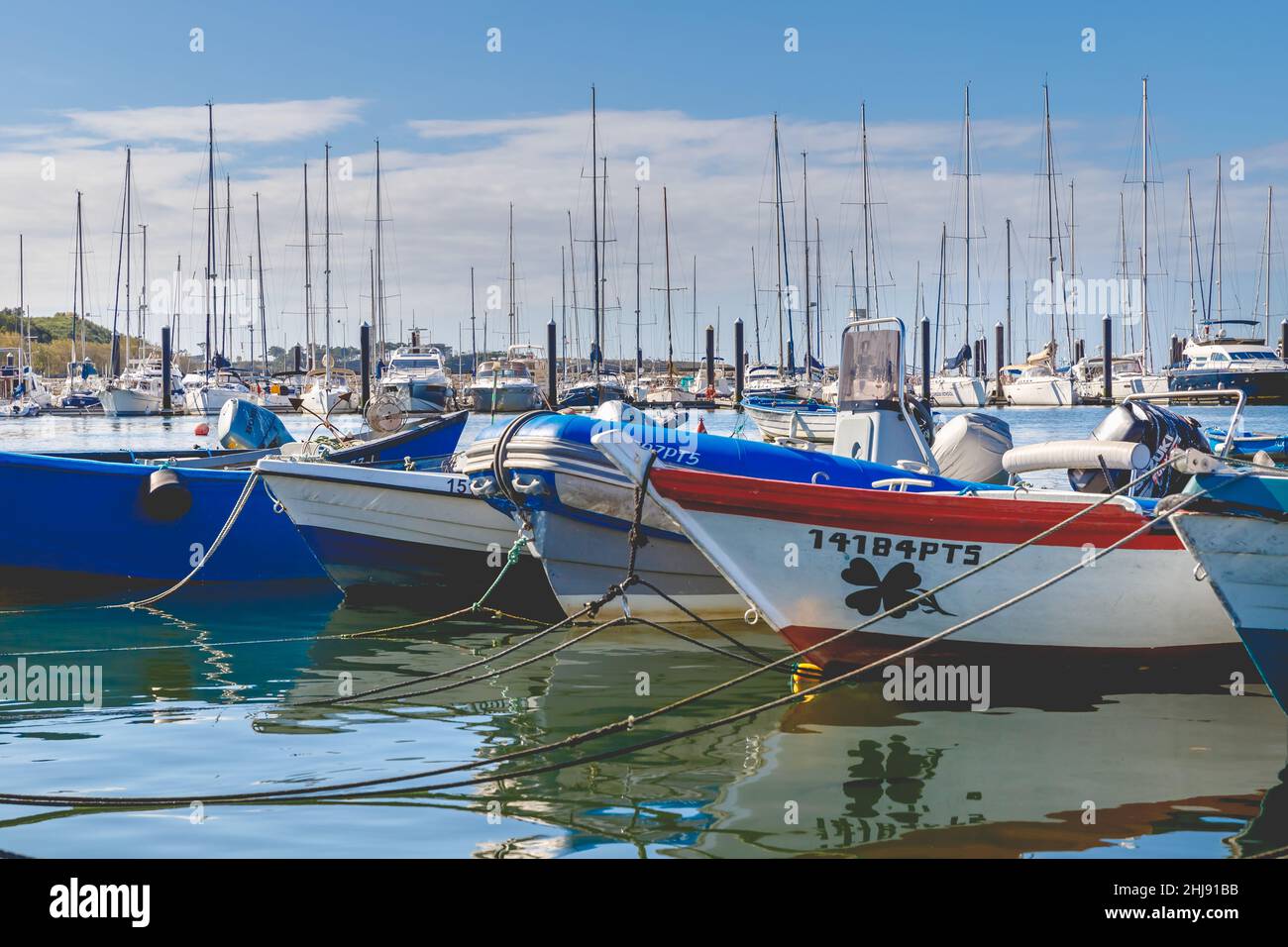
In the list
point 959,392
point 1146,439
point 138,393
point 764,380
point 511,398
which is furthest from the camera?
point 764,380

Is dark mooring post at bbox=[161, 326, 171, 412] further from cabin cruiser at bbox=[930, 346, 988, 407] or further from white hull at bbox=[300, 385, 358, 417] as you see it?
cabin cruiser at bbox=[930, 346, 988, 407]

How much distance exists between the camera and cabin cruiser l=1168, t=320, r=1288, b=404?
2315 inches

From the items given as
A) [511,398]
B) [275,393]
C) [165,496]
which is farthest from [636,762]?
[275,393]

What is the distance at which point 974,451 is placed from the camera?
43.3 ft

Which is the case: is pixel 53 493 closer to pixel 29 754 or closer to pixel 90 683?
pixel 90 683

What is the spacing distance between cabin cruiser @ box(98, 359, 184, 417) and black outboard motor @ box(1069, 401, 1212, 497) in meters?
56.1

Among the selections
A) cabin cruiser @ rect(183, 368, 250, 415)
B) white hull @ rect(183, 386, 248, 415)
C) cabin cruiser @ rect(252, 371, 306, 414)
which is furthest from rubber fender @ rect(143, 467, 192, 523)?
white hull @ rect(183, 386, 248, 415)

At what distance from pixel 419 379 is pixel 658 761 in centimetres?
5081

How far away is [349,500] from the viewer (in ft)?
43.5

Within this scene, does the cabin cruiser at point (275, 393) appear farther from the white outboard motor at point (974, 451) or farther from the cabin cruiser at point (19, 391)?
the white outboard motor at point (974, 451)

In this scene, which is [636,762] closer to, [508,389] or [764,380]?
[508,389]

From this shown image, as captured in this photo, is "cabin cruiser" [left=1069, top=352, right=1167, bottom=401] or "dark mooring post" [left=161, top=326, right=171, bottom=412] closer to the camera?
"dark mooring post" [left=161, top=326, right=171, bottom=412]

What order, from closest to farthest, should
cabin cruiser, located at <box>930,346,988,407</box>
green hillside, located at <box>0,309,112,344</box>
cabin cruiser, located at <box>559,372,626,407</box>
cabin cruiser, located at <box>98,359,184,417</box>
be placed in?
cabin cruiser, located at <box>559,372,626,407</box> → cabin cruiser, located at <box>98,359,184,417</box> → cabin cruiser, located at <box>930,346,988,407</box> → green hillside, located at <box>0,309,112,344</box>
